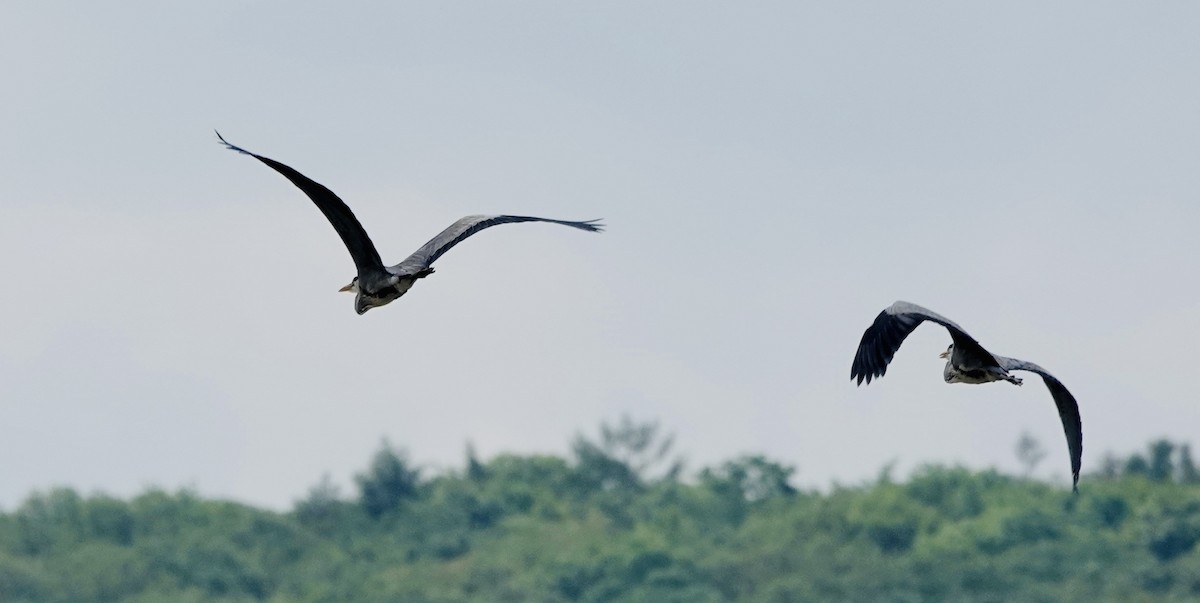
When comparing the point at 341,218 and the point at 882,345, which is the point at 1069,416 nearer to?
the point at 882,345

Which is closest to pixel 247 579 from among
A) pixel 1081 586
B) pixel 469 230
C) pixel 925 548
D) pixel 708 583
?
pixel 708 583

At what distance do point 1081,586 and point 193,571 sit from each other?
3232 centimetres

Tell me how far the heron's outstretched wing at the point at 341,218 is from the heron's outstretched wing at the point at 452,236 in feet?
0.92

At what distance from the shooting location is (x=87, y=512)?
93188 mm

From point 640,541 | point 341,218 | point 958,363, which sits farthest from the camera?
point 640,541

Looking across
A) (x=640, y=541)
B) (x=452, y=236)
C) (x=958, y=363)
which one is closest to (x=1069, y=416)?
(x=958, y=363)

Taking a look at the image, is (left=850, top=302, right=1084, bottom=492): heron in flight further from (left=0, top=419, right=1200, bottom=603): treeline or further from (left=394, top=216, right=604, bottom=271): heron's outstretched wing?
(left=0, top=419, right=1200, bottom=603): treeline

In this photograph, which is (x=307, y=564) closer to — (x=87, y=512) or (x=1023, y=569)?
(x=87, y=512)

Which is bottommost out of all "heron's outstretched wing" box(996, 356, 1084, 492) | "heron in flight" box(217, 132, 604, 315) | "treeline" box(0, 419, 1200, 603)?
"heron's outstretched wing" box(996, 356, 1084, 492)

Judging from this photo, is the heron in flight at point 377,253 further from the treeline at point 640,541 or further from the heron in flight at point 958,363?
the treeline at point 640,541

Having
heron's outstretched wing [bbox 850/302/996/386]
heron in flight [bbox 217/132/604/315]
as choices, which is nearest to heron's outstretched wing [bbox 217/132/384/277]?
heron in flight [bbox 217/132/604/315]

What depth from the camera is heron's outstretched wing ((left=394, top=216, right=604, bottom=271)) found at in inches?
645

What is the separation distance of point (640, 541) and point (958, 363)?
70433 millimetres

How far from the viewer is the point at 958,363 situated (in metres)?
17.5
